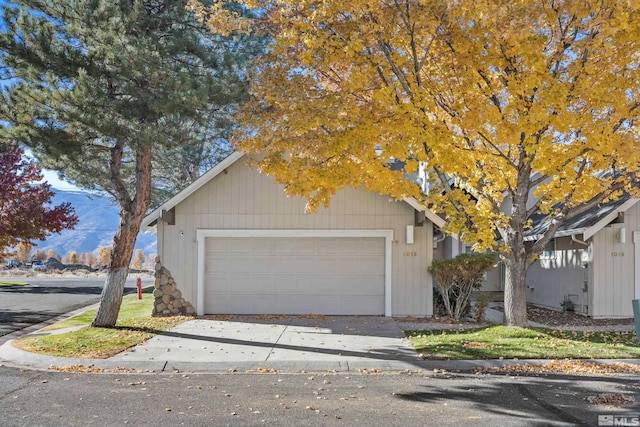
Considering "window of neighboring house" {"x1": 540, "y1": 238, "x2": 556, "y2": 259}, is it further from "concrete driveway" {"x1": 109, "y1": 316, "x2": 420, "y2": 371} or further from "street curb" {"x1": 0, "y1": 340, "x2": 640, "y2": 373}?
"street curb" {"x1": 0, "y1": 340, "x2": 640, "y2": 373}

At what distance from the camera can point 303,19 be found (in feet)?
35.7

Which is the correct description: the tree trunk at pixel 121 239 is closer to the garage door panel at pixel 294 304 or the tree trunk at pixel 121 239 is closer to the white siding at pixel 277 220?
the white siding at pixel 277 220

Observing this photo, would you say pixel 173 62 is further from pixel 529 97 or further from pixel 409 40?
pixel 529 97

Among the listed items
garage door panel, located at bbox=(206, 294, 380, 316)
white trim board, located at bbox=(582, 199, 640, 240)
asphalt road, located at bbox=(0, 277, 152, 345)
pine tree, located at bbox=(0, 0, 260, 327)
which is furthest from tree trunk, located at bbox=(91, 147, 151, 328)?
white trim board, located at bbox=(582, 199, 640, 240)

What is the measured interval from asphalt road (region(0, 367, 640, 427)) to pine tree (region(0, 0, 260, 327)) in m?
4.98

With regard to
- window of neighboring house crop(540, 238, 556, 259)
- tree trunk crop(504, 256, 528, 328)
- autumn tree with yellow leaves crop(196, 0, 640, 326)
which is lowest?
tree trunk crop(504, 256, 528, 328)

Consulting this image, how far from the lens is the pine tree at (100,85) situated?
37.9ft

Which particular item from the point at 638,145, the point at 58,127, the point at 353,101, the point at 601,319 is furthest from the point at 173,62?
the point at 601,319

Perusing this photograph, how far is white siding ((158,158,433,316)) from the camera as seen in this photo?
15.6 m

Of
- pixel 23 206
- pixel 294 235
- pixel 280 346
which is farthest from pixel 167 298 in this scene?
pixel 23 206

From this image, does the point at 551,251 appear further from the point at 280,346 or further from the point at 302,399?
the point at 302,399

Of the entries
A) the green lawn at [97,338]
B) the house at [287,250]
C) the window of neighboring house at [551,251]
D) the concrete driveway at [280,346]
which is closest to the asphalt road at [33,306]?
the green lawn at [97,338]

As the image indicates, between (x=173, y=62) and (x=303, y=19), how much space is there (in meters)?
4.09
